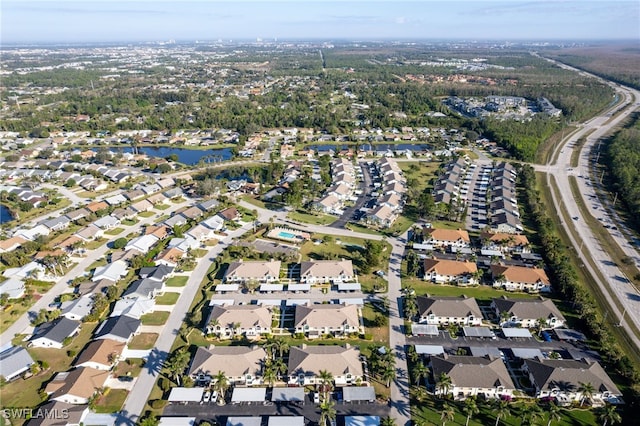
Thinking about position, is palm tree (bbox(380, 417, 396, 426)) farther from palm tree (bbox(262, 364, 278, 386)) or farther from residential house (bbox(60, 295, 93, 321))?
residential house (bbox(60, 295, 93, 321))

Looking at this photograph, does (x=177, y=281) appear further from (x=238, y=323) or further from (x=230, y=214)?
(x=230, y=214)

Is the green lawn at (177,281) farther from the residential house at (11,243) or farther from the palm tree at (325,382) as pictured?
the residential house at (11,243)

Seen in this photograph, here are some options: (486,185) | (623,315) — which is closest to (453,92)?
(486,185)

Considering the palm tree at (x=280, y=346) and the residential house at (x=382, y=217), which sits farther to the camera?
the residential house at (x=382, y=217)

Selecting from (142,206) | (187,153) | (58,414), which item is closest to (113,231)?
(142,206)

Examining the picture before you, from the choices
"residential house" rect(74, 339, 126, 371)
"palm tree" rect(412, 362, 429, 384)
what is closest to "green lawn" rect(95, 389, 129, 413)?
"residential house" rect(74, 339, 126, 371)

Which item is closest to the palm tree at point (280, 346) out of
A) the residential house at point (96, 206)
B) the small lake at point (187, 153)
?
the residential house at point (96, 206)
